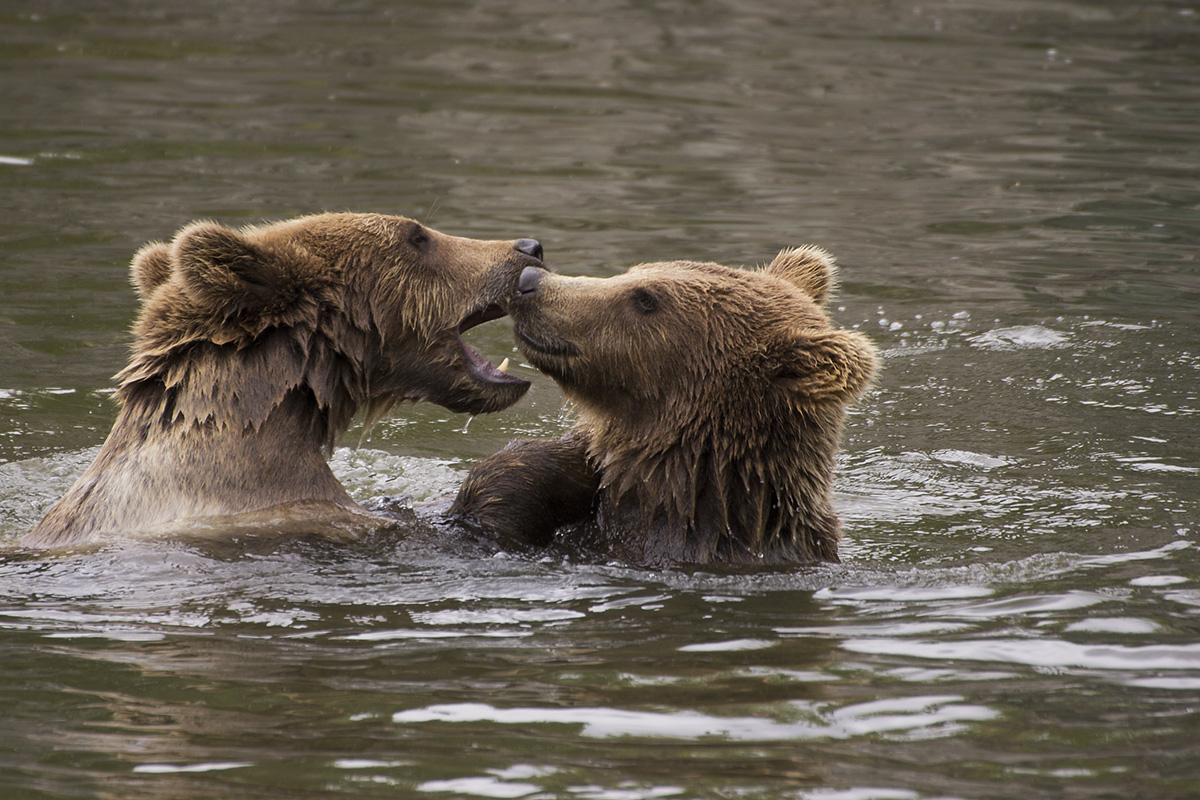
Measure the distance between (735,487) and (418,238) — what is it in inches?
79.2

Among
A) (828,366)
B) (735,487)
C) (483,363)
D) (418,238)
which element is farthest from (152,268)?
(828,366)

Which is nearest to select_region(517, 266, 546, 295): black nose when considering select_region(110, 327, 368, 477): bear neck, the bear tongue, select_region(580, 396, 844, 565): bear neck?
the bear tongue

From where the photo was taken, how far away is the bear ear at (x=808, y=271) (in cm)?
722

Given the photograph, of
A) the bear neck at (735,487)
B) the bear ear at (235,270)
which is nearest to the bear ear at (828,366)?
the bear neck at (735,487)

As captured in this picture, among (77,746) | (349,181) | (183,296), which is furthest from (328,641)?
(349,181)

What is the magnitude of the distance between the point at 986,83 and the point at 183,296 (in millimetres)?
14581

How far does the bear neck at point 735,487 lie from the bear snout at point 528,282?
0.87 m

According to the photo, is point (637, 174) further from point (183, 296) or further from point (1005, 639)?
point (1005, 639)

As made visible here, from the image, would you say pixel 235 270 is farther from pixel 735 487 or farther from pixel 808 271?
pixel 808 271

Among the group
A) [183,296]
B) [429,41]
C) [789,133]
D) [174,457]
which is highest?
[429,41]

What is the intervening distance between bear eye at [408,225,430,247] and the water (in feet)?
4.90

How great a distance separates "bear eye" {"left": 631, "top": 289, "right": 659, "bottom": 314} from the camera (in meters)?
6.75

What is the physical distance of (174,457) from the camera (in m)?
6.23

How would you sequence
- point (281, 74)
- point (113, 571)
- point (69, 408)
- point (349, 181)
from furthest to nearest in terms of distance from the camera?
point (281, 74)
point (349, 181)
point (69, 408)
point (113, 571)
